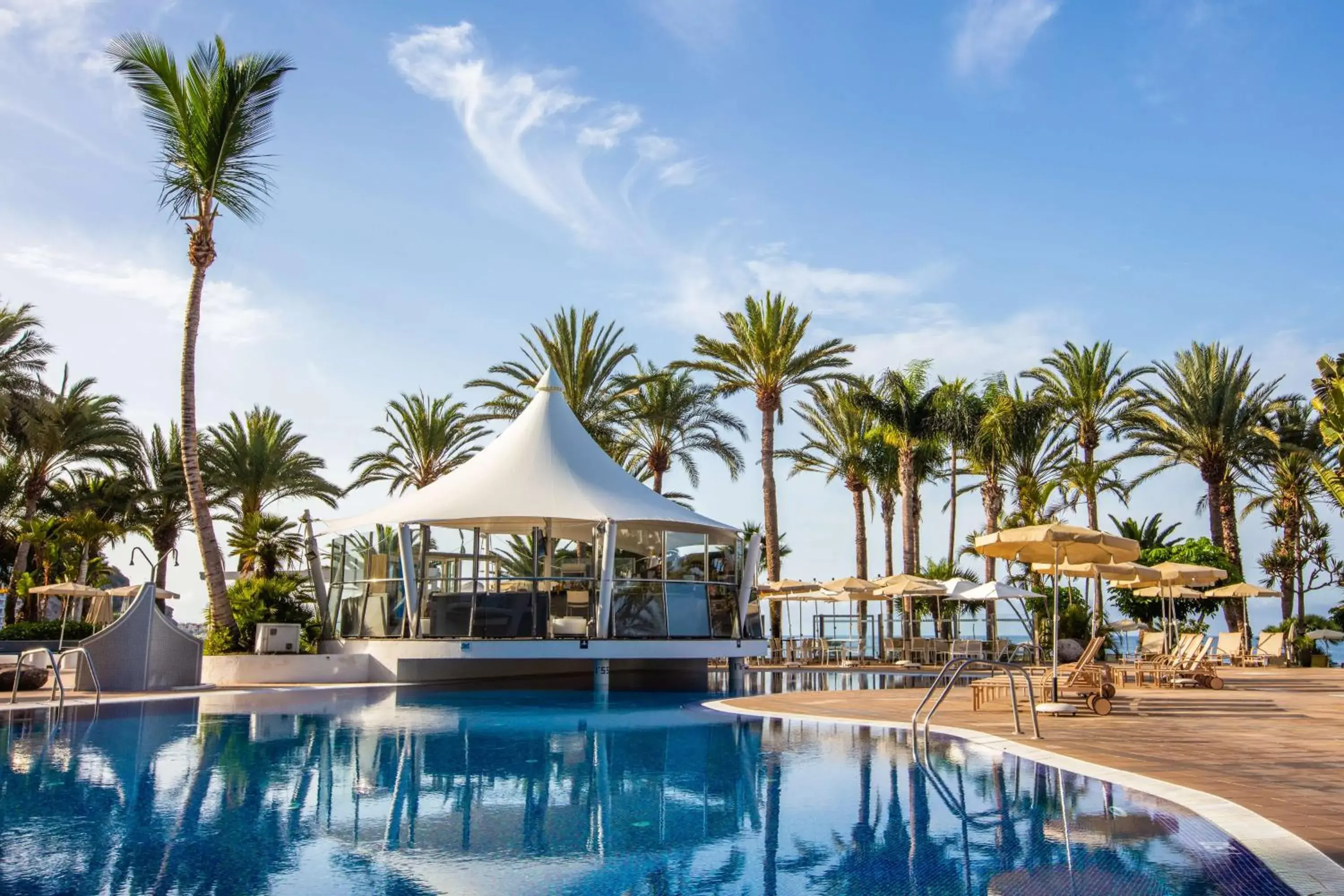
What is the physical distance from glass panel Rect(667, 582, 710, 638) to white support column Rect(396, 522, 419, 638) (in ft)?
17.2

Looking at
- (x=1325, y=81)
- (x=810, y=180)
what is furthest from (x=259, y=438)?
(x=1325, y=81)

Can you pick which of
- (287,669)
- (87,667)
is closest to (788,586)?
(287,669)

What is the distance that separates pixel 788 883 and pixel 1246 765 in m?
5.76

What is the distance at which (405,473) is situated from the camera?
1521 inches

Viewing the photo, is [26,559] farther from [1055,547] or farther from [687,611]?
[1055,547]

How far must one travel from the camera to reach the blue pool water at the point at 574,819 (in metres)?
5.70

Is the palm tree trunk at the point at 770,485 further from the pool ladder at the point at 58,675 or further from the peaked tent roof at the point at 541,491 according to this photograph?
the pool ladder at the point at 58,675

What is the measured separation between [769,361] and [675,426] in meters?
4.83

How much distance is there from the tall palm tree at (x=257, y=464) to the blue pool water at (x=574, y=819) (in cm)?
2658

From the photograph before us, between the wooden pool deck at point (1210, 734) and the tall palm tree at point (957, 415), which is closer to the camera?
the wooden pool deck at point (1210, 734)

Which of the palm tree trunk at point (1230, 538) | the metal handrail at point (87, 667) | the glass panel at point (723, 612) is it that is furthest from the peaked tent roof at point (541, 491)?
the palm tree trunk at point (1230, 538)

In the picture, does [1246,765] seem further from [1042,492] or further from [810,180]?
Answer: [1042,492]

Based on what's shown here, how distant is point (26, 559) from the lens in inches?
1458

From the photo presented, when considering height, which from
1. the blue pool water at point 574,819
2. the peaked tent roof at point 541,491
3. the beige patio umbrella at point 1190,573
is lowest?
the blue pool water at point 574,819
